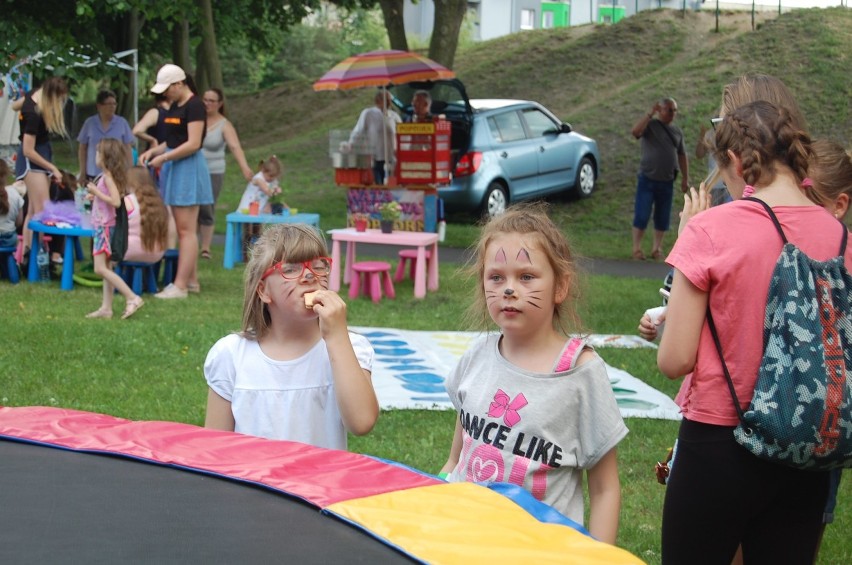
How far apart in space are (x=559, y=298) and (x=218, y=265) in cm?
905

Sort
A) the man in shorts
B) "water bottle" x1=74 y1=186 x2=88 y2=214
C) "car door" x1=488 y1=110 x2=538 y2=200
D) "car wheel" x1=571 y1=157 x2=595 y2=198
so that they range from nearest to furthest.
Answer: "water bottle" x1=74 y1=186 x2=88 y2=214 < the man in shorts < "car door" x1=488 y1=110 x2=538 y2=200 < "car wheel" x1=571 y1=157 x2=595 y2=198

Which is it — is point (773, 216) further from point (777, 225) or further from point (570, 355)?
point (570, 355)

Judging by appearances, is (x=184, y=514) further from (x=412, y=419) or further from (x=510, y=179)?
(x=510, y=179)

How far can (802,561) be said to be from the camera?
2.71 m

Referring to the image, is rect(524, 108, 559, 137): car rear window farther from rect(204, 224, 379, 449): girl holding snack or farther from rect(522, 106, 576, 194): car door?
rect(204, 224, 379, 449): girl holding snack

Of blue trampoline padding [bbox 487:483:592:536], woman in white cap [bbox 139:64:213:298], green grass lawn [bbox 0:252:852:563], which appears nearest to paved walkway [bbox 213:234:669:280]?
green grass lawn [bbox 0:252:852:563]

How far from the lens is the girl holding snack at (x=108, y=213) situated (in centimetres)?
850

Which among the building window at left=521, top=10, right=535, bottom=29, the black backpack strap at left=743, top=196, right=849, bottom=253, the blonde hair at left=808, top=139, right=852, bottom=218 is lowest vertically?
the black backpack strap at left=743, top=196, right=849, bottom=253

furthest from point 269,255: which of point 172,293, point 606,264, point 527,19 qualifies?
point 527,19

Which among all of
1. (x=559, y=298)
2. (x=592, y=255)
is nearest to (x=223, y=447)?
(x=559, y=298)

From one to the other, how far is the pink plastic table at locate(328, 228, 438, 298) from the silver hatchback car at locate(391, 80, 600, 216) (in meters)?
3.36

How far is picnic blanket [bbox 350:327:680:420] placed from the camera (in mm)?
6316

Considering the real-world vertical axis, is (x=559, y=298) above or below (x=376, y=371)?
above

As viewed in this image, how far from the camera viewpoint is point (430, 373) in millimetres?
7176
